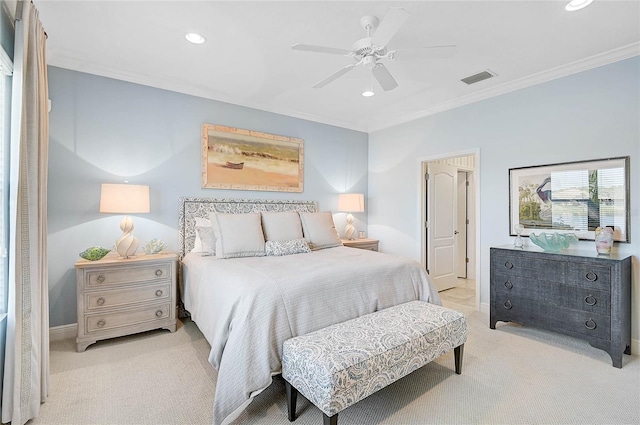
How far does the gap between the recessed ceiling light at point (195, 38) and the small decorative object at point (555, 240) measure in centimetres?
369

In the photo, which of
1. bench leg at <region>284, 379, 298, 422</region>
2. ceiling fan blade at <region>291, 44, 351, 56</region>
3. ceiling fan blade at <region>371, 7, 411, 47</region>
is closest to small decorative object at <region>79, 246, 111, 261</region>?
bench leg at <region>284, 379, 298, 422</region>

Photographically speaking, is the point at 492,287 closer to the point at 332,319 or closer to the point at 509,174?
the point at 509,174

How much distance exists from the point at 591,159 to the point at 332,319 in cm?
297

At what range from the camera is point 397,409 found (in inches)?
75.9

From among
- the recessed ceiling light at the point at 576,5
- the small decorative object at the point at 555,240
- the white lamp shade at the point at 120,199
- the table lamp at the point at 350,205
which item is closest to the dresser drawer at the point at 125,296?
the white lamp shade at the point at 120,199

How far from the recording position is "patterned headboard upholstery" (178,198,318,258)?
3572mm

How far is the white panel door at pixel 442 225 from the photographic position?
4695 mm

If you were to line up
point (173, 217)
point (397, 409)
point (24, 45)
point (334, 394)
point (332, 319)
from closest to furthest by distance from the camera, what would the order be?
point (334, 394) < point (24, 45) < point (397, 409) < point (332, 319) < point (173, 217)

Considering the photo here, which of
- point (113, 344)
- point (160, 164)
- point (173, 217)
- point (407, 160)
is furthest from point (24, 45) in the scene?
point (407, 160)

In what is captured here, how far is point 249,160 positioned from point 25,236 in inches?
103

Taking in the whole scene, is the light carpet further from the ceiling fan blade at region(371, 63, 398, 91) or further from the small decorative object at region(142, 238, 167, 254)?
the ceiling fan blade at region(371, 63, 398, 91)

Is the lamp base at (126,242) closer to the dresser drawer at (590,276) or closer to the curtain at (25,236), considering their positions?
the curtain at (25,236)

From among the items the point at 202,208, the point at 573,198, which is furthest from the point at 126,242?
the point at 573,198

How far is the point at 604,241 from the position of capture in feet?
8.85
